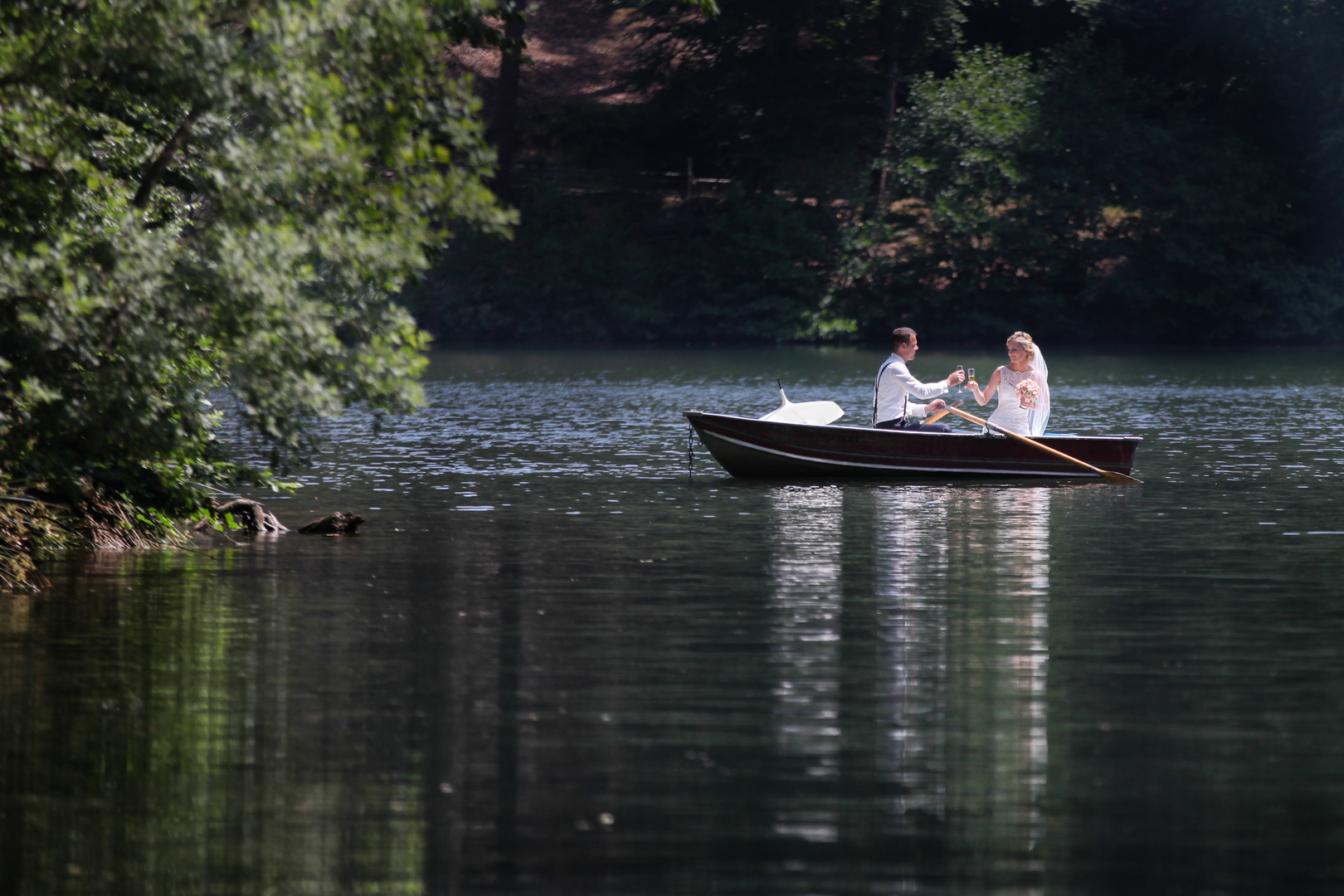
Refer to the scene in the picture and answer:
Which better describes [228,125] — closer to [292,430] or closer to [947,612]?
[292,430]

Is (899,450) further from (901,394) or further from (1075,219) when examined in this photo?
(1075,219)

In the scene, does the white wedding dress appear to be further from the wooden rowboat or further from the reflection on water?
the reflection on water

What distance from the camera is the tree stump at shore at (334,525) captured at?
14.7 m

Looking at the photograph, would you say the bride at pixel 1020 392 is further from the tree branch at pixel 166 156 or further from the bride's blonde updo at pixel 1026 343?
the tree branch at pixel 166 156

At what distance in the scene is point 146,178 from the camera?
10.5m

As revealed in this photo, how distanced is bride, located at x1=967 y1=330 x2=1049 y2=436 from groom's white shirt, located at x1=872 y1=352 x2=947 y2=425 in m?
0.60

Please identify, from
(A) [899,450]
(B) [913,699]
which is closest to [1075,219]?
(A) [899,450]

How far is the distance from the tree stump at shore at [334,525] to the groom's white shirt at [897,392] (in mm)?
6373

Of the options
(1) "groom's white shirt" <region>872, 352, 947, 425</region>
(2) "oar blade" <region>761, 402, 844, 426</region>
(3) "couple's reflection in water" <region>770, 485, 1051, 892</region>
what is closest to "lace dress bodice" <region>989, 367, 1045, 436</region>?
(1) "groom's white shirt" <region>872, 352, 947, 425</region>

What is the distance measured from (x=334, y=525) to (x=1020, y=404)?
791 centimetres

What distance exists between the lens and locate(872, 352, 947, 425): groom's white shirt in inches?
745

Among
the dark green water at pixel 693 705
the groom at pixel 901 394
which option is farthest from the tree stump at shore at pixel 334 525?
the groom at pixel 901 394

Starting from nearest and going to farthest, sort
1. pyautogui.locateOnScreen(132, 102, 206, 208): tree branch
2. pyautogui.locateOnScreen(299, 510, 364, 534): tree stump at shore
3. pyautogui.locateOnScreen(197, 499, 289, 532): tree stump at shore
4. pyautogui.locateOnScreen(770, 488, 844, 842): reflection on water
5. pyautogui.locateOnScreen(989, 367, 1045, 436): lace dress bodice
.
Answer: pyautogui.locateOnScreen(770, 488, 844, 842): reflection on water → pyautogui.locateOnScreen(132, 102, 206, 208): tree branch → pyautogui.locateOnScreen(197, 499, 289, 532): tree stump at shore → pyautogui.locateOnScreen(299, 510, 364, 534): tree stump at shore → pyautogui.locateOnScreen(989, 367, 1045, 436): lace dress bodice

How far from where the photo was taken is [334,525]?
14.7 meters
